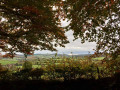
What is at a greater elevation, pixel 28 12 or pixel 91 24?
pixel 28 12

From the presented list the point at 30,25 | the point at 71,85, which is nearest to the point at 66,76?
the point at 71,85

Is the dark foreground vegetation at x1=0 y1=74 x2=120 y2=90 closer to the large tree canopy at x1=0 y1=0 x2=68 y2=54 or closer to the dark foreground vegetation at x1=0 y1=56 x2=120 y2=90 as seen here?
the dark foreground vegetation at x1=0 y1=56 x2=120 y2=90

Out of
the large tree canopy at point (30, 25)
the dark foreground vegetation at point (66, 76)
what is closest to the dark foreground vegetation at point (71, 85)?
the dark foreground vegetation at point (66, 76)

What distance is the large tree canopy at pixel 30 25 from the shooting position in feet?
17.3

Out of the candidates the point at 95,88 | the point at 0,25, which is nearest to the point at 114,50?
the point at 95,88

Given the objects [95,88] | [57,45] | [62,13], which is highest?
[62,13]

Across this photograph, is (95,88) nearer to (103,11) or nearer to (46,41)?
(103,11)

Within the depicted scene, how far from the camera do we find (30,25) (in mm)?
6312

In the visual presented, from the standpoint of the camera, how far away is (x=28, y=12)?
18.0 feet

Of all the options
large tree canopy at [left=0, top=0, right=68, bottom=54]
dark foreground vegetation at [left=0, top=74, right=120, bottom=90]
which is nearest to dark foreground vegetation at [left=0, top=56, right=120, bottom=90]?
dark foreground vegetation at [left=0, top=74, right=120, bottom=90]

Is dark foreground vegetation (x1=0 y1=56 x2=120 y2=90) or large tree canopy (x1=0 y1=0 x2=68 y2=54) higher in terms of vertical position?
large tree canopy (x1=0 y1=0 x2=68 y2=54)

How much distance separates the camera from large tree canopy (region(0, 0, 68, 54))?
17.3ft

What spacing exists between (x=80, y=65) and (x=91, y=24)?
2.77 metres

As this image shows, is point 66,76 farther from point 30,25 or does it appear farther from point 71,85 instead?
point 30,25
